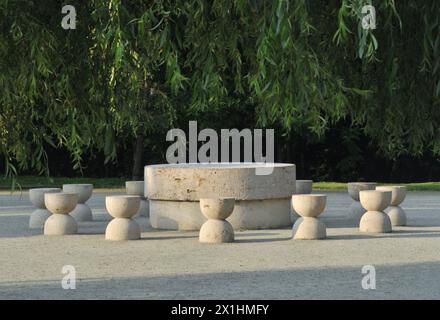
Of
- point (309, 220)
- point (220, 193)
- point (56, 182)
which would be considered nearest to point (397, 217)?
point (309, 220)

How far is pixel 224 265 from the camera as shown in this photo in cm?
1076

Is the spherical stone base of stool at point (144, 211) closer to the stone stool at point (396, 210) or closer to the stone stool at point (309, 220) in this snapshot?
the stone stool at point (396, 210)

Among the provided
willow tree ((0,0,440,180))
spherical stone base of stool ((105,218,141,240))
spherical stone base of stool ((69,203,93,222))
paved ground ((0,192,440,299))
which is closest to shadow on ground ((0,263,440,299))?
paved ground ((0,192,440,299))

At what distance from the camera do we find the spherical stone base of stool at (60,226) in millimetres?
14398

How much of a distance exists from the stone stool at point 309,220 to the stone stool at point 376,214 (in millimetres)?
1149

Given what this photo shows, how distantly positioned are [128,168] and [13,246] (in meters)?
18.9

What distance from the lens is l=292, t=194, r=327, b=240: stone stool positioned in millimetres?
13445

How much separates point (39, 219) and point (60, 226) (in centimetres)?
160

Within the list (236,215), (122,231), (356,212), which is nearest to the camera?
(122,231)

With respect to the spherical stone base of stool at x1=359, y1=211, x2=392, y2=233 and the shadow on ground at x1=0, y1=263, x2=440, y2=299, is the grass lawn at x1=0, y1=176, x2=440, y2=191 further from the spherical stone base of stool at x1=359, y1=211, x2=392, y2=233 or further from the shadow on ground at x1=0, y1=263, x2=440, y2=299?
the shadow on ground at x1=0, y1=263, x2=440, y2=299

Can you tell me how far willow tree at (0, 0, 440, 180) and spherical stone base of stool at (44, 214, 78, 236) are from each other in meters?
7.59

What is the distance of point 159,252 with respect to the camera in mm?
12094

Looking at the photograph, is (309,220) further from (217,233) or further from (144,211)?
(144,211)

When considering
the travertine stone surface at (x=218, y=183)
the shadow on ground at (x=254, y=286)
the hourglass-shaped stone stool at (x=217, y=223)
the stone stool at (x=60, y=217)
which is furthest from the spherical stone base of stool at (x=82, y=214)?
the shadow on ground at (x=254, y=286)
